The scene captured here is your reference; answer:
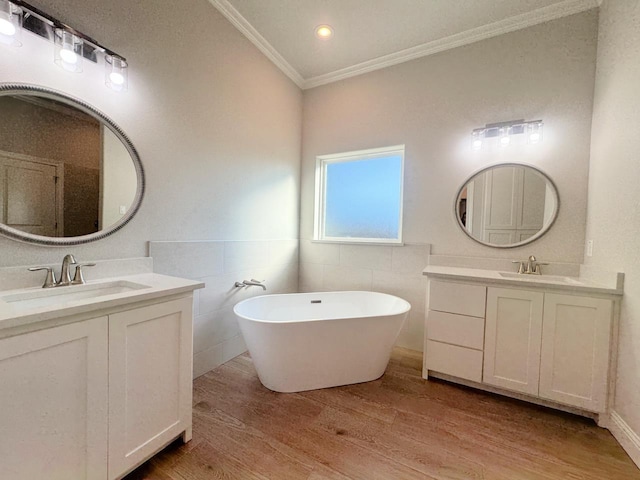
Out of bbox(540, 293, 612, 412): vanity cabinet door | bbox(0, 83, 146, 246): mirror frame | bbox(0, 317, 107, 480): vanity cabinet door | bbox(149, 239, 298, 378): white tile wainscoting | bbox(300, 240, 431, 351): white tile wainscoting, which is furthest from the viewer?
bbox(300, 240, 431, 351): white tile wainscoting

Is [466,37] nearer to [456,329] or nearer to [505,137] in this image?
[505,137]

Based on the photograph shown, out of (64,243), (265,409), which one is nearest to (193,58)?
(64,243)

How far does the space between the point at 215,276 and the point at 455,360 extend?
1.99 meters

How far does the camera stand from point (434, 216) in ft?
8.06

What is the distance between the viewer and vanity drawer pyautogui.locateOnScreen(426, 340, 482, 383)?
6.22 ft

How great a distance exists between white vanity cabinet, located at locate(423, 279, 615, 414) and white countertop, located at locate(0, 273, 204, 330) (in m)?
1.82

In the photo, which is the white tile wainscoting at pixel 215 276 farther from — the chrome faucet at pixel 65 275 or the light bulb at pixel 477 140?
the light bulb at pixel 477 140

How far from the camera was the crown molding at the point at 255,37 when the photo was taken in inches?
80.0

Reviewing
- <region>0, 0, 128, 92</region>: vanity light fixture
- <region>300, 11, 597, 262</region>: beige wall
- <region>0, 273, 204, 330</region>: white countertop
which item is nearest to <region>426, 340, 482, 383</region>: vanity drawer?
<region>300, 11, 597, 262</region>: beige wall

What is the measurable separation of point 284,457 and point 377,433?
54cm

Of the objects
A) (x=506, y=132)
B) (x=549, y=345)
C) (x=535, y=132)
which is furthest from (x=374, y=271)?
(x=535, y=132)

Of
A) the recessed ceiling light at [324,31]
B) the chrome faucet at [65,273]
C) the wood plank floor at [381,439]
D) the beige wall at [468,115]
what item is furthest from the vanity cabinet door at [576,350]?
the chrome faucet at [65,273]

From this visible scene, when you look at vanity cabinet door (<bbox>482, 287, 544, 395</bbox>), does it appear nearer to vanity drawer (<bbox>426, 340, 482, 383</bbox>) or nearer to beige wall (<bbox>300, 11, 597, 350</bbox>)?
vanity drawer (<bbox>426, 340, 482, 383</bbox>)

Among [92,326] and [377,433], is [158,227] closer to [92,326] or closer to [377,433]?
[92,326]
